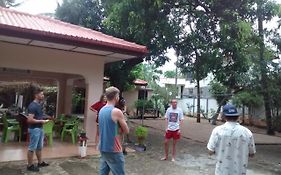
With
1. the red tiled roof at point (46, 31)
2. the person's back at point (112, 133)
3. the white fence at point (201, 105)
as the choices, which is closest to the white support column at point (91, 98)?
the red tiled roof at point (46, 31)

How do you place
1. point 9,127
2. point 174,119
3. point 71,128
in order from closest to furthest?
point 174,119 < point 9,127 < point 71,128

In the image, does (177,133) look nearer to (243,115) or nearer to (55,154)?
(55,154)

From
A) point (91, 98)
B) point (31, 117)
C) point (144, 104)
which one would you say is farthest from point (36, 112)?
point (144, 104)

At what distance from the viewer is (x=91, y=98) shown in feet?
35.6

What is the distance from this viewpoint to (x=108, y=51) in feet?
33.0

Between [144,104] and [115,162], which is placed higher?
[144,104]

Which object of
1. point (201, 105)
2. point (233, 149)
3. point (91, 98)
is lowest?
point (233, 149)

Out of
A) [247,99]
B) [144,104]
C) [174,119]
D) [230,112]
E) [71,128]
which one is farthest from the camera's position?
[144,104]

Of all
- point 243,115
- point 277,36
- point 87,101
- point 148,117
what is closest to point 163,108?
point 148,117

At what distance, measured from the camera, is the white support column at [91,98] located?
10812 millimetres

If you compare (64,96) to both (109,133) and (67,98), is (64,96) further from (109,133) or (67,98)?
(109,133)

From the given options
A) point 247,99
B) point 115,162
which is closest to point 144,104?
point 247,99

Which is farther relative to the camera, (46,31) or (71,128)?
(71,128)

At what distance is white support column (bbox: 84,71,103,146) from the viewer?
35.5ft
